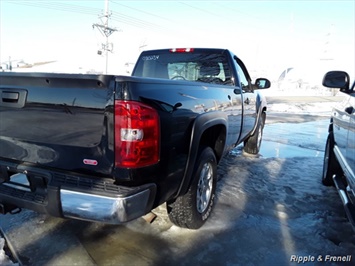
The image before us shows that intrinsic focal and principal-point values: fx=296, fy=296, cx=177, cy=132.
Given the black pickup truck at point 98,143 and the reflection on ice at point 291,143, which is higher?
the black pickup truck at point 98,143

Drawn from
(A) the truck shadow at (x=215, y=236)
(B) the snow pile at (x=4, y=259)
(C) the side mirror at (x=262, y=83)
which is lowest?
(A) the truck shadow at (x=215, y=236)

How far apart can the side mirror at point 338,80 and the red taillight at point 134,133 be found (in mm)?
2597

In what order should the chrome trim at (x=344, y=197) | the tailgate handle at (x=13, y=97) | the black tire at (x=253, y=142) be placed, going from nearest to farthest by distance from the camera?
the tailgate handle at (x=13, y=97) → the chrome trim at (x=344, y=197) → the black tire at (x=253, y=142)

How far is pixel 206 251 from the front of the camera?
2.69 meters

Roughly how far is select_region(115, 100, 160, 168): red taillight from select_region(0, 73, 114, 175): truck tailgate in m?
0.06

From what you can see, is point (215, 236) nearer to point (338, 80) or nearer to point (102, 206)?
point (102, 206)

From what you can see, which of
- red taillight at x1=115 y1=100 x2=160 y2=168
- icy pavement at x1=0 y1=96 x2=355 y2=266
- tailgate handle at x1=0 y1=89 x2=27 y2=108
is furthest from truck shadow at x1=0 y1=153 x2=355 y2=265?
tailgate handle at x1=0 y1=89 x2=27 y2=108

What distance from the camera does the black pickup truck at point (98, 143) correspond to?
1.92 m

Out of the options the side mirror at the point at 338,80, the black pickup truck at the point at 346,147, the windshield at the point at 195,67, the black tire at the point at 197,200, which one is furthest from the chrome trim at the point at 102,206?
the side mirror at the point at 338,80

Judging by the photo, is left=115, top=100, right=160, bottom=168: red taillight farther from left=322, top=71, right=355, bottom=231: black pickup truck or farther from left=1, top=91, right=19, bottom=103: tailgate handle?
left=322, top=71, right=355, bottom=231: black pickup truck

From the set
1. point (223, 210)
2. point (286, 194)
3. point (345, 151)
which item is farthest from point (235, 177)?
point (345, 151)

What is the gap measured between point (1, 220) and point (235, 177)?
324cm

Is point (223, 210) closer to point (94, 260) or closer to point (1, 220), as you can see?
point (94, 260)

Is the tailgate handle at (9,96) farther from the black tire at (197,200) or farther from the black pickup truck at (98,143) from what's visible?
the black tire at (197,200)
